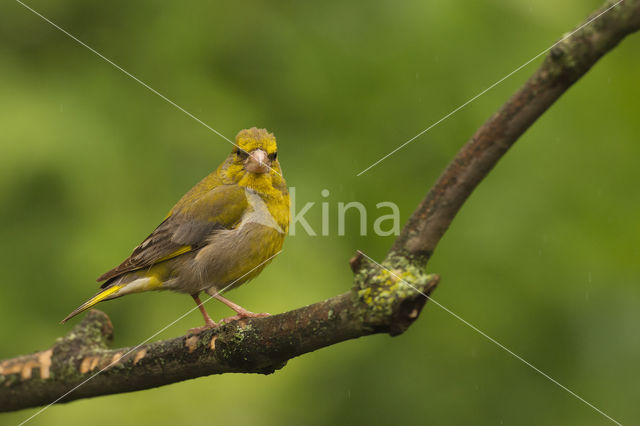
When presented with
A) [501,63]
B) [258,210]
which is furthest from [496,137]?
[501,63]

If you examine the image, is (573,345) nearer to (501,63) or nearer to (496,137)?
(501,63)

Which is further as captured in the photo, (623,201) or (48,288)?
(623,201)

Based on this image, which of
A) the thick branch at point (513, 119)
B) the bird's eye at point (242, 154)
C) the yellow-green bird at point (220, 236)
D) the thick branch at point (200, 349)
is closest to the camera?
the thick branch at point (513, 119)

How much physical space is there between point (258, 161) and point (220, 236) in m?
0.57

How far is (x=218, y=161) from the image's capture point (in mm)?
6031

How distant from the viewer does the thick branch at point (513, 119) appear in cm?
265

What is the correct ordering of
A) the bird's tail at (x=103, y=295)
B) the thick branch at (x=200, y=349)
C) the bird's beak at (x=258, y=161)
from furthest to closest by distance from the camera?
the bird's beak at (x=258, y=161)
the bird's tail at (x=103, y=295)
the thick branch at (x=200, y=349)

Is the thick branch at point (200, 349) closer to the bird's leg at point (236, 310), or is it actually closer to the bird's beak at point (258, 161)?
the bird's leg at point (236, 310)

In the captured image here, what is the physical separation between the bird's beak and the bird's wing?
0.58 ft

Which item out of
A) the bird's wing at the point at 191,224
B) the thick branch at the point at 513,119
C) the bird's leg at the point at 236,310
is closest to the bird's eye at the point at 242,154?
the bird's wing at the point at 191,224

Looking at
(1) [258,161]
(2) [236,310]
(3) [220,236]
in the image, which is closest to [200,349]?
(2) [236,310]

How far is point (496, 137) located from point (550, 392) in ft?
11.8

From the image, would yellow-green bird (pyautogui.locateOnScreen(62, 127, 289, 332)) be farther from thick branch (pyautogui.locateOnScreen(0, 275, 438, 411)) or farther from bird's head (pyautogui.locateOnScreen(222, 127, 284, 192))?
thick branch (pyautogui.locateOnScreen(0, 275, 438, 411))

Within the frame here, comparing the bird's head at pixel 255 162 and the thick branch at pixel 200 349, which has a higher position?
the bird's head at pixel 255 162
